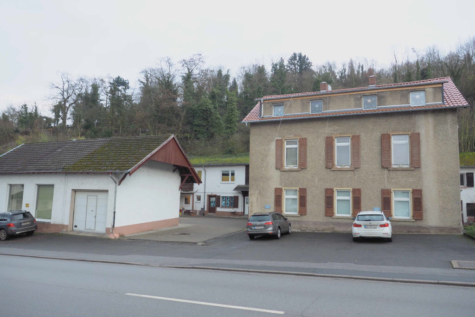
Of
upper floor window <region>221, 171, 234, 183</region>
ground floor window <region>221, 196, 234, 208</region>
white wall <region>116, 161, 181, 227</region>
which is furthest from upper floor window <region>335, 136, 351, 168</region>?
ground floor window <region>221, 196, 234, 208</region>

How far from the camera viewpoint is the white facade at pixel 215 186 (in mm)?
40125

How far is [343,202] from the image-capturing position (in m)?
22.4

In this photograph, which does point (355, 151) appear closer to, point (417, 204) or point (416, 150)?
point (416, 150)

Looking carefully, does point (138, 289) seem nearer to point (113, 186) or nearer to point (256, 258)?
point (256, 258)

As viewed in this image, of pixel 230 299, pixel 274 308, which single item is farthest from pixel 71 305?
pixel 274 308

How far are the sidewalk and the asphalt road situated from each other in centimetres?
163

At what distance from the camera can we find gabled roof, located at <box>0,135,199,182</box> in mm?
21045

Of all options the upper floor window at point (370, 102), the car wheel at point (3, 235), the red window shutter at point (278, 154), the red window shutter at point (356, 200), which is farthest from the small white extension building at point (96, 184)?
A: the upper floor window at point (370, 102)

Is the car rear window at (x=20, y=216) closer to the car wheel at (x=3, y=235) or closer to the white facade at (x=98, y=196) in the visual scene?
the car wheel at (x=3, y=235)

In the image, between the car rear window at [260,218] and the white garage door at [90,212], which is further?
the white garage door at [90,212]

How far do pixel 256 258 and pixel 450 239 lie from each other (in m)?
11.3

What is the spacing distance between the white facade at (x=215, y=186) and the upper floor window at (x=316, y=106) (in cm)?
1720

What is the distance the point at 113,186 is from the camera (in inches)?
796

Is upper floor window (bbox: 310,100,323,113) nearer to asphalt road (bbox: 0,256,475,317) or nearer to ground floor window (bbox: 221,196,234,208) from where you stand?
asphalt road (bbox: 0,256,475,317)
